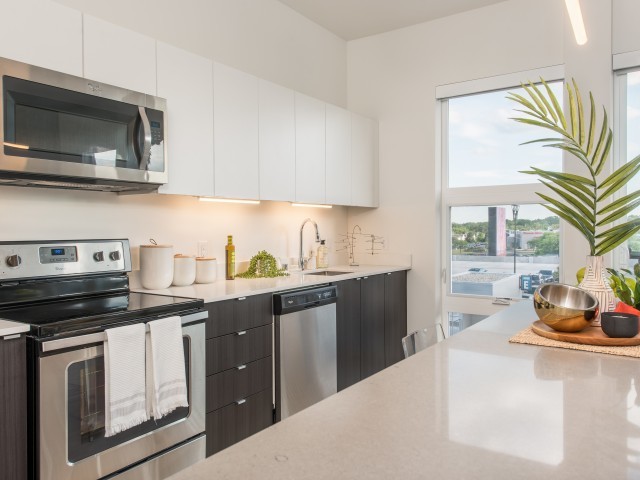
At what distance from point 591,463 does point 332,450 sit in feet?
1.42

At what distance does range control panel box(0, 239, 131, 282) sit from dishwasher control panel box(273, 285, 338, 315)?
875 mm

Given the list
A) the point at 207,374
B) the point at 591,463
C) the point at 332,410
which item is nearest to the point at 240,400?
the point at 207,374

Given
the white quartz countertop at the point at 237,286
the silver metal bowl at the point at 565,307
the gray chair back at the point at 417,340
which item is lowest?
the gray chair back at the point at 417,340

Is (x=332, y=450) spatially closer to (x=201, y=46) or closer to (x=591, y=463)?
(x=591, y=463)

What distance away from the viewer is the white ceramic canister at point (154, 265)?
2.72 meters

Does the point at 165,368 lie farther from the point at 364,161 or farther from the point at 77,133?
the point at 364,161

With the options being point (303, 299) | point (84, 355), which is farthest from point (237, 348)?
point (84, 355)

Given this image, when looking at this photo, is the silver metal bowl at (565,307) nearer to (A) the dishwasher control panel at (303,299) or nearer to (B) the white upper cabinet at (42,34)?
(A) the dishwasher control panel at (303,299)

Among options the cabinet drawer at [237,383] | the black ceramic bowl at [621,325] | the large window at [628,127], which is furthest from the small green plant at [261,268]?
the large window at [628,127]

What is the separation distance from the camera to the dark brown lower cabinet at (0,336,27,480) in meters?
1.68

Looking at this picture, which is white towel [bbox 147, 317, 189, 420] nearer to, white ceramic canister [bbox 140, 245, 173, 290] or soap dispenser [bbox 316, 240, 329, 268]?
white ceramic canister [bbox 140, 245, 173, 290]

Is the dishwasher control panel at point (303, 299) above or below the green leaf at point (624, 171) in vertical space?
below

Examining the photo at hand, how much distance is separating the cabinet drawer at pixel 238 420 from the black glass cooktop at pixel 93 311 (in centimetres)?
65

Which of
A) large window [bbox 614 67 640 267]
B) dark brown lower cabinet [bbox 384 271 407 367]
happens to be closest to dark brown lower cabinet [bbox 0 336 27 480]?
dark brown lower cabinet [bbox 384 271 407 367]
